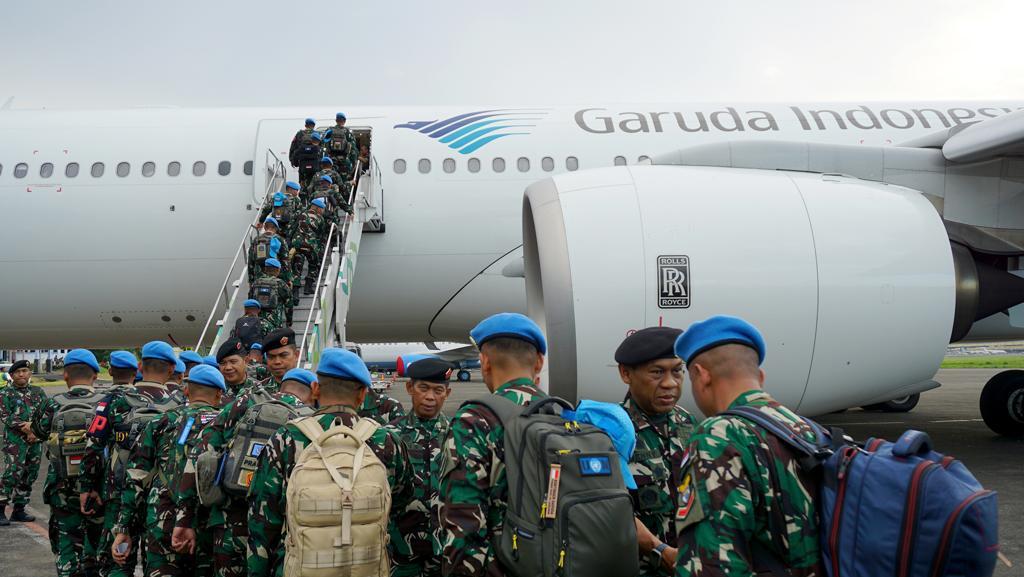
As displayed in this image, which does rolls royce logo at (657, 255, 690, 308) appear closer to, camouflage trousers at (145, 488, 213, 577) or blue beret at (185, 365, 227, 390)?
blue beret at (185, 365, 227, 390)

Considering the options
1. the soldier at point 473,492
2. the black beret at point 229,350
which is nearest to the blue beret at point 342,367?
the soldier at point 473,492

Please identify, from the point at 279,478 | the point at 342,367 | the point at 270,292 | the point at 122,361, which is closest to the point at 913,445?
the point at 342,367

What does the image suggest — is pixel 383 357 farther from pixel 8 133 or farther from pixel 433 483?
pixel 433 483

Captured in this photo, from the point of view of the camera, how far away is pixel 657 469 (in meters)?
3.00

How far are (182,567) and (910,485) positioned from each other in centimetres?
389

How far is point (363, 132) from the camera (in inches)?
416

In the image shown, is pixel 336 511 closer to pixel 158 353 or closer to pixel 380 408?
pixel 380 408

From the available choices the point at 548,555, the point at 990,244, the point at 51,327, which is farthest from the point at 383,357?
the point at 548,555

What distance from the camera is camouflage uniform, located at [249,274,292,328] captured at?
7.98 meters

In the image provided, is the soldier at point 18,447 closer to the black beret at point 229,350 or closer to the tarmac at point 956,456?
the tarmac at point 956,456

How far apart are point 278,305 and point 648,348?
6.00 meters

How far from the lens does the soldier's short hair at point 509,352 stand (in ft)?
9.27

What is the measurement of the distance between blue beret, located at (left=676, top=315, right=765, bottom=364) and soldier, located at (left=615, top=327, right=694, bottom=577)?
73 cm

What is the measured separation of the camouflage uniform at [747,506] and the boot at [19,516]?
26.0 ft
